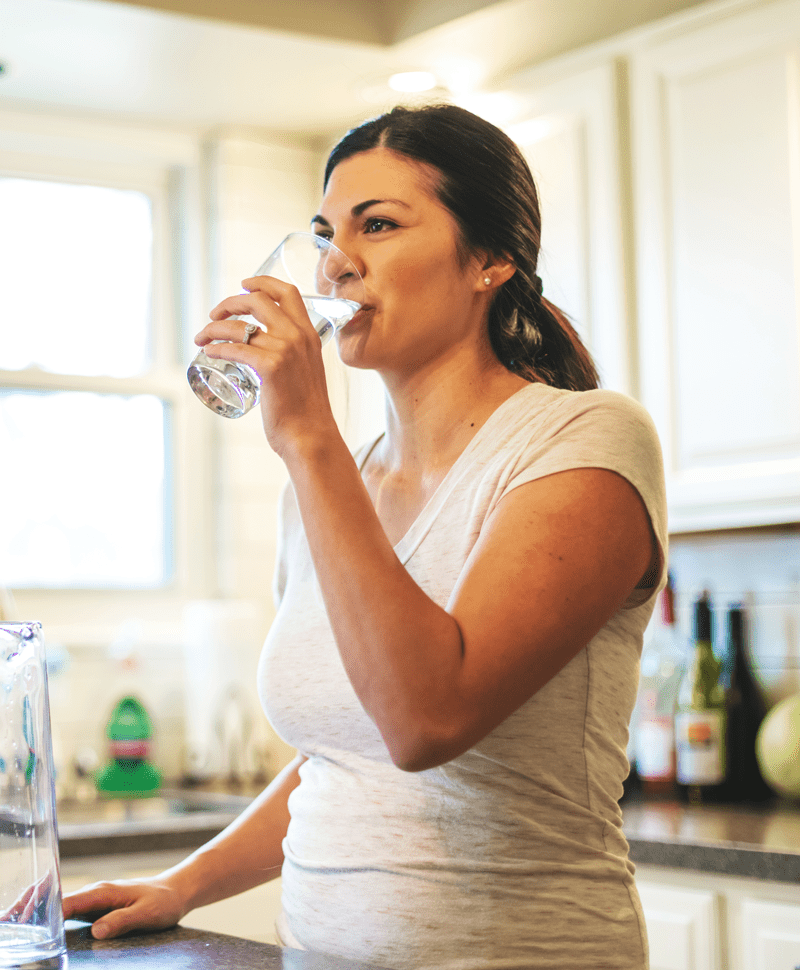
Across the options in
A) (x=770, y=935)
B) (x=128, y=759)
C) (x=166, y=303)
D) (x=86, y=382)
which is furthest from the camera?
(x=166, y=303)

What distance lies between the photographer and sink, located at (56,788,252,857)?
2100mm

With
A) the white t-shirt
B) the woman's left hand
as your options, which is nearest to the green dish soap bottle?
the white t-shirt

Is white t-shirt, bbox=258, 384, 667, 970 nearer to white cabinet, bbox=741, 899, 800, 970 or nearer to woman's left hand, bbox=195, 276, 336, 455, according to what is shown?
woman's left hand, bbox=195, 276, 336, 455

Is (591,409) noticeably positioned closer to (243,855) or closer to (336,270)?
(336,270)

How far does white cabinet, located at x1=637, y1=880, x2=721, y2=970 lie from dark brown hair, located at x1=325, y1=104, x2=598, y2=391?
967 millimetres

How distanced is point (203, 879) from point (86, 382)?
200 centimetres

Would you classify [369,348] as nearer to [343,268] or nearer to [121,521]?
[343,268]

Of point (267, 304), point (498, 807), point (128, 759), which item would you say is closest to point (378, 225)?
point (267, 304)

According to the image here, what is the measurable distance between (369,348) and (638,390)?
4.45 ft

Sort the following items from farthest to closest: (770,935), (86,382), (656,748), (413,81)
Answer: (86,382) < (413,81) < (656,748) < (770,935)

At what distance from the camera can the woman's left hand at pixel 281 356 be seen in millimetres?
909

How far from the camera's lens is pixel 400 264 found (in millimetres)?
1090

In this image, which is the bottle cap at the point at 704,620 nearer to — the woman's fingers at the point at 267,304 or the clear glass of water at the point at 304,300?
the clear glass of water at the point at 304,300

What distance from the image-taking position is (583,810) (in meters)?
0.98
